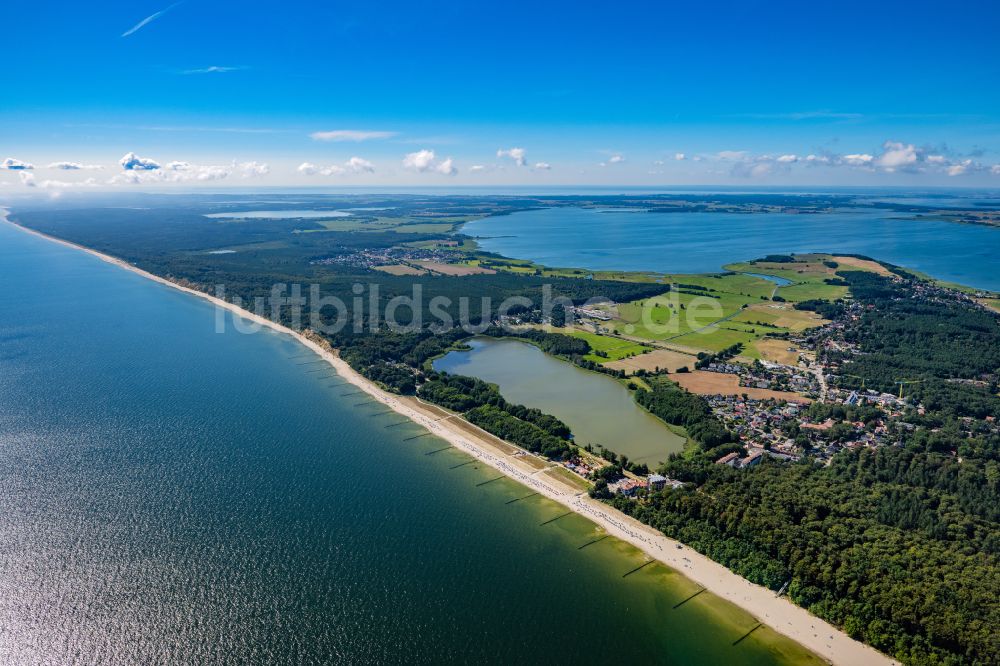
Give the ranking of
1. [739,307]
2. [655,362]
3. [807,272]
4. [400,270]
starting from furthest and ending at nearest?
1. [400,270]
2. [807,272]
3. [739,307]
4. [655,362]

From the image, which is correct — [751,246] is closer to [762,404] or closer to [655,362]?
[655,362]

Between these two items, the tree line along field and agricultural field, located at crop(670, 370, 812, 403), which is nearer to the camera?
agricultural field, located at crop(670, 370, 812, 403)

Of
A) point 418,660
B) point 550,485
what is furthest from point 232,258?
point 418,660

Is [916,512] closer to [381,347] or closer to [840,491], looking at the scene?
[840,491]

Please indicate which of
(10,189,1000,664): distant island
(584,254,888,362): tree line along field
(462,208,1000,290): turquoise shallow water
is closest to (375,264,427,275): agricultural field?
(10,189,1000,664): distant island

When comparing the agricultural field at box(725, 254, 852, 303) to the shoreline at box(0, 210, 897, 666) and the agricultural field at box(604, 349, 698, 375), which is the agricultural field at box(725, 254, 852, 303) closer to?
the agricultural field at box(604, 349, 698, 375)

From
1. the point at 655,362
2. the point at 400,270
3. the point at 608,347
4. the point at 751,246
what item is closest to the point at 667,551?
the point at 655,362

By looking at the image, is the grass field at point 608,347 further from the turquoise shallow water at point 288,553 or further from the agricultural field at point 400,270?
the agricultural field at point 400,270
